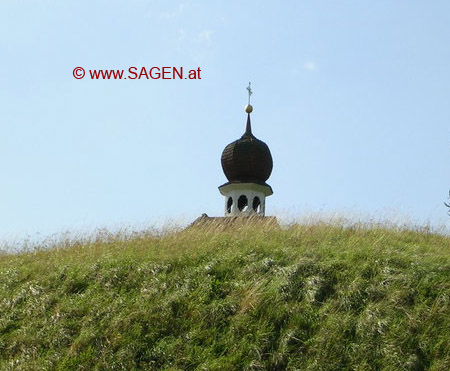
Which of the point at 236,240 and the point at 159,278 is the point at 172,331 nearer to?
the point at 159,278

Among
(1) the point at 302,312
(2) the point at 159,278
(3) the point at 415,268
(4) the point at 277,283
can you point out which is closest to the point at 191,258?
(2) the point at 159,278

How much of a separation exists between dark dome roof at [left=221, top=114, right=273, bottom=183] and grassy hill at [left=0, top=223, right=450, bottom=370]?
741 inches

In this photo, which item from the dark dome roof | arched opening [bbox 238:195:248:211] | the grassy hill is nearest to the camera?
the grassy hill

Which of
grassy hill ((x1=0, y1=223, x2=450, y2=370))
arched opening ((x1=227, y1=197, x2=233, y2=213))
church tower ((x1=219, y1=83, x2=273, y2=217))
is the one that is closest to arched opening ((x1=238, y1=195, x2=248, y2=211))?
church tower ((x1=219, y1=83, x2=273, y2=217))

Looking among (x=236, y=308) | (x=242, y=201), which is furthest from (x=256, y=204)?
(x=236, y=308)

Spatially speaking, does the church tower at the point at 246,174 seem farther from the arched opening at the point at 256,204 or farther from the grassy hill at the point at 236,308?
the grassy hill at the point at 236,308

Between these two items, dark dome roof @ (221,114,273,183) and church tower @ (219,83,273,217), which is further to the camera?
dark dome roof @ (221,114,273,183)

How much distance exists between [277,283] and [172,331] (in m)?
1.81

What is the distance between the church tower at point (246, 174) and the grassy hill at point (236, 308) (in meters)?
18.4

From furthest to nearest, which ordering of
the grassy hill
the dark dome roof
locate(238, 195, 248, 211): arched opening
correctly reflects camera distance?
the dark dome roof < locate(238, 195, 248, 211): arched opening < the grassy hill

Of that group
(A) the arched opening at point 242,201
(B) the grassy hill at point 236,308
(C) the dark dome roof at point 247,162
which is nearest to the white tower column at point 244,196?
(A) the arched opening at point 242,201

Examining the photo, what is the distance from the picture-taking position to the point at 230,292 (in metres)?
9.19

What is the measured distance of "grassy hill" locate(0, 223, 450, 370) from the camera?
781 cm

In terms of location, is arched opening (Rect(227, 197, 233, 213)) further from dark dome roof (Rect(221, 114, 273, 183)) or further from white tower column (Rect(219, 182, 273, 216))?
dark dome roof (Rect(221, 114, 273, 183))
